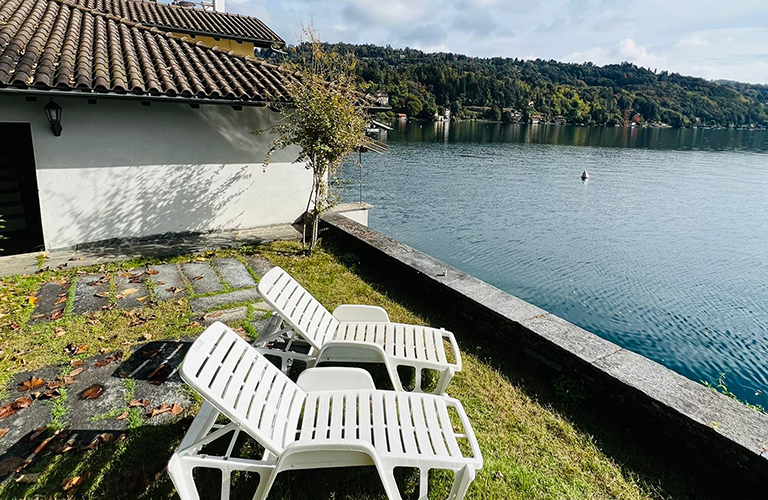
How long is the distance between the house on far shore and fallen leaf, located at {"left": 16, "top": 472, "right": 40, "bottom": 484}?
5844 mm

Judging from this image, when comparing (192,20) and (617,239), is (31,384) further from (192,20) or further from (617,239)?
(617,239)

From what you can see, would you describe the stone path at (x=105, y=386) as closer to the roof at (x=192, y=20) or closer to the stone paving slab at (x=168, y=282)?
the stone paving slab at (x=168, y=282)

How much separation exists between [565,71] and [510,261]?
112 meters

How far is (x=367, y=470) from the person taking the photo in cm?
309

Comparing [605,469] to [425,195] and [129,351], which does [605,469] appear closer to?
[129,351]

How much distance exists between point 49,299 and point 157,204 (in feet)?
10.9

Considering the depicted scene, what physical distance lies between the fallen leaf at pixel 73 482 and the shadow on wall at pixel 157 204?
20.7 feet

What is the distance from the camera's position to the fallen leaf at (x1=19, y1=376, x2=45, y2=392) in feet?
12.3

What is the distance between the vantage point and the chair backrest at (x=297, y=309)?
3914 mm

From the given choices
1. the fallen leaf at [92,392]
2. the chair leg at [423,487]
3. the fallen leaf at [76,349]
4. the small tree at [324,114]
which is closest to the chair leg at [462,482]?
the chair leg at [423,487]

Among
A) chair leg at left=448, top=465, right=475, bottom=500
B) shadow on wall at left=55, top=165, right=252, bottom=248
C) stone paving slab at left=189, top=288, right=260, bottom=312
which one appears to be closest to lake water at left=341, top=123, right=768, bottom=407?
stone paving slab at left=189, top=288, right=260, bottom=312

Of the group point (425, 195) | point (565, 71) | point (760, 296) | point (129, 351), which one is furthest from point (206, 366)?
point (565, 71)

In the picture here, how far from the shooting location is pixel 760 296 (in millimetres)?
11148

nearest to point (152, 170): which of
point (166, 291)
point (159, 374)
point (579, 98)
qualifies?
point (166, 291)
